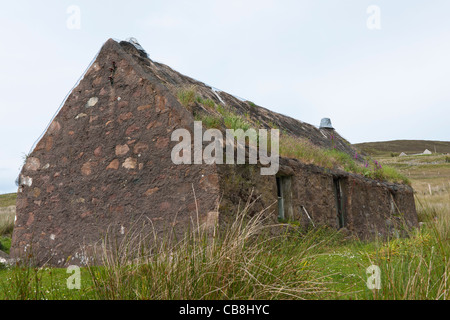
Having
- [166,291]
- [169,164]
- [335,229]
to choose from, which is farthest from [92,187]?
[335,229]

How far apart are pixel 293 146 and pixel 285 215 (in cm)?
142

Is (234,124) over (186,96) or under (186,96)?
under

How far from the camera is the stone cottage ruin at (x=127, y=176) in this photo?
5844 millimetres

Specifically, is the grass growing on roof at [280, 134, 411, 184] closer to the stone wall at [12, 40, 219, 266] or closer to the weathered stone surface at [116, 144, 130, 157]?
the stone wall at [12, 40, 219, 266]

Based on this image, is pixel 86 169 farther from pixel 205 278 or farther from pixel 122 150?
pixel 205 278

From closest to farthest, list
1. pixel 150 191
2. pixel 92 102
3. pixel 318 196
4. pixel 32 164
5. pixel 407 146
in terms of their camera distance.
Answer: pixel 150 191, pixel 92 102, pixel 32 164, pixel 318 196, pixel 407 146

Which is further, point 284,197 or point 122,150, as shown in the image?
point 284,197

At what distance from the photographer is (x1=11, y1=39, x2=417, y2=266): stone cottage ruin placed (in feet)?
A: 19.2

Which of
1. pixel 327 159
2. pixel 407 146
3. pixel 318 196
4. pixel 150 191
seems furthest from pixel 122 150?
pixel 407 146

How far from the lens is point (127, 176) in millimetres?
6375

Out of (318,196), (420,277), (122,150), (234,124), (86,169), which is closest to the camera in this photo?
(420,277)

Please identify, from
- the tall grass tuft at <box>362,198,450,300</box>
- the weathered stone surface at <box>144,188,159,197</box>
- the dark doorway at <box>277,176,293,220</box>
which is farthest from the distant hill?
the tall grass tuft at <box>362,198,450,300</box>

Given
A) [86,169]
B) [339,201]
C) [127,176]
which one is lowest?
[339,201]
